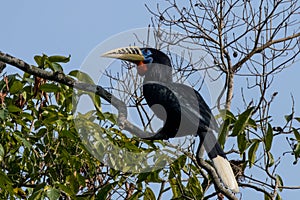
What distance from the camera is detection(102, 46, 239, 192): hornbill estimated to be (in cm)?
315

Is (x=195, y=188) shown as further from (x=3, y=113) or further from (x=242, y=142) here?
(x=3, y=113)

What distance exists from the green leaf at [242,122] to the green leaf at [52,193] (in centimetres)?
74

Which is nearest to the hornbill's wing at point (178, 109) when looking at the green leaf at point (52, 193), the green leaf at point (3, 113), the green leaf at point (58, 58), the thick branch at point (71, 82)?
the thick branch at point (71, 82)

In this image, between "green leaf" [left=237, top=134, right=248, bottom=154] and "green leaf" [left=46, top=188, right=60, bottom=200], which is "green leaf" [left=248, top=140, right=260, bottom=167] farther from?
"green leaf" [left=46, top=188, right=60, bottom=200]

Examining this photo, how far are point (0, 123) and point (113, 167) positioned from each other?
24.7 inches

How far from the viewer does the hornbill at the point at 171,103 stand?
3.15 metres

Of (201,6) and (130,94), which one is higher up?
(201,6)

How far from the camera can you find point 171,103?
11.0 feet

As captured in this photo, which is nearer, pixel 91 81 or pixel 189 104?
pixel 91 81

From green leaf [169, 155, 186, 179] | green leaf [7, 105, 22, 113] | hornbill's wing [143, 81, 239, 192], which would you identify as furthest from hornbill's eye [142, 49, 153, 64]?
green leaf [7, 105, 22, 113]

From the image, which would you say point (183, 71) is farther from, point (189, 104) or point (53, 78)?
point (53, 78)

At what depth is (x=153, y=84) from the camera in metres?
3.47

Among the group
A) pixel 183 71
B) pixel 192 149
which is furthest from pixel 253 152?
pixel 183 71

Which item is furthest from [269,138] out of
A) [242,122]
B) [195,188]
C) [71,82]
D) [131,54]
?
[131,54]
